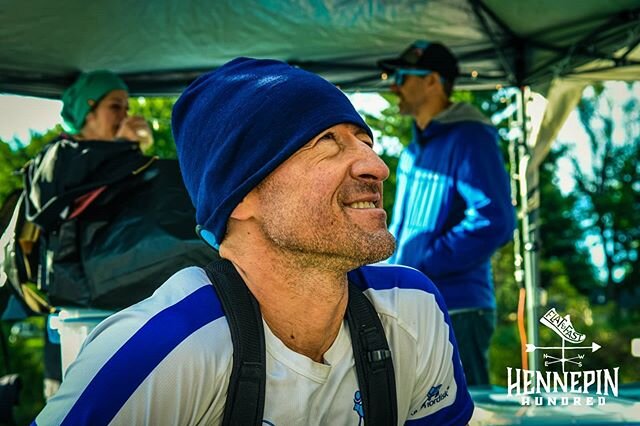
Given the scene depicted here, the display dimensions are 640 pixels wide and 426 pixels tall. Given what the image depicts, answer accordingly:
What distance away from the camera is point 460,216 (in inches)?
145

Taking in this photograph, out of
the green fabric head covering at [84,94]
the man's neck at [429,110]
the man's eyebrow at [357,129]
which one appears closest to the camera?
the man's eyebrow at [357,129]

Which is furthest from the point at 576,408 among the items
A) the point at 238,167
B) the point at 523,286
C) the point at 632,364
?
the point at 632,364

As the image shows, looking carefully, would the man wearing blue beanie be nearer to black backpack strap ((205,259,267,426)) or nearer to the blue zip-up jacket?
black backpack strap ((205,259,267,426))

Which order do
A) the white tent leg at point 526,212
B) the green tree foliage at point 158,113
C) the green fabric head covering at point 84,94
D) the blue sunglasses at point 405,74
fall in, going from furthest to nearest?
the green tree foliage at point 158,113
the white tent leg at point 526,212
the blue sunglasses at point 405,74
the green fabric head covering at point 84,94

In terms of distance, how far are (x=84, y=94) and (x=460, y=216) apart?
6.04ft

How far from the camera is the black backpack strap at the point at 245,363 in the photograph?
1.57 meters

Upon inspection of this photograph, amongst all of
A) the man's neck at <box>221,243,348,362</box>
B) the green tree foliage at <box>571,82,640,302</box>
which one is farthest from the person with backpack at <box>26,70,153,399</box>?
the green tree foliage at <box>571,82,640,302</box>

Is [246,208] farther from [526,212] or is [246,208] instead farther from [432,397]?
[526,212]

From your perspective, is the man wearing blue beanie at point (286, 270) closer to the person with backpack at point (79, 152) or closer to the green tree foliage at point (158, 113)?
the person with backpack at point (79, 152)

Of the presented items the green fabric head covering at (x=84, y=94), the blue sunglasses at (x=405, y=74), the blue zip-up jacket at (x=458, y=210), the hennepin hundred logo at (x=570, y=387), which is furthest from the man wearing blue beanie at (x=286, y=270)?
the blue sunglasses at (x=405, y=74)

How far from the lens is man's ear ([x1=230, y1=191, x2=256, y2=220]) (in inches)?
71.7

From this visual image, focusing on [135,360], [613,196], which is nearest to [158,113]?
[135,360]

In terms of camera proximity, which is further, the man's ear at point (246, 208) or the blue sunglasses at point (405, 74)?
the blue sunglasses at point (405, 74)

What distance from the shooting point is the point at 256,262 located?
1.84 meters
